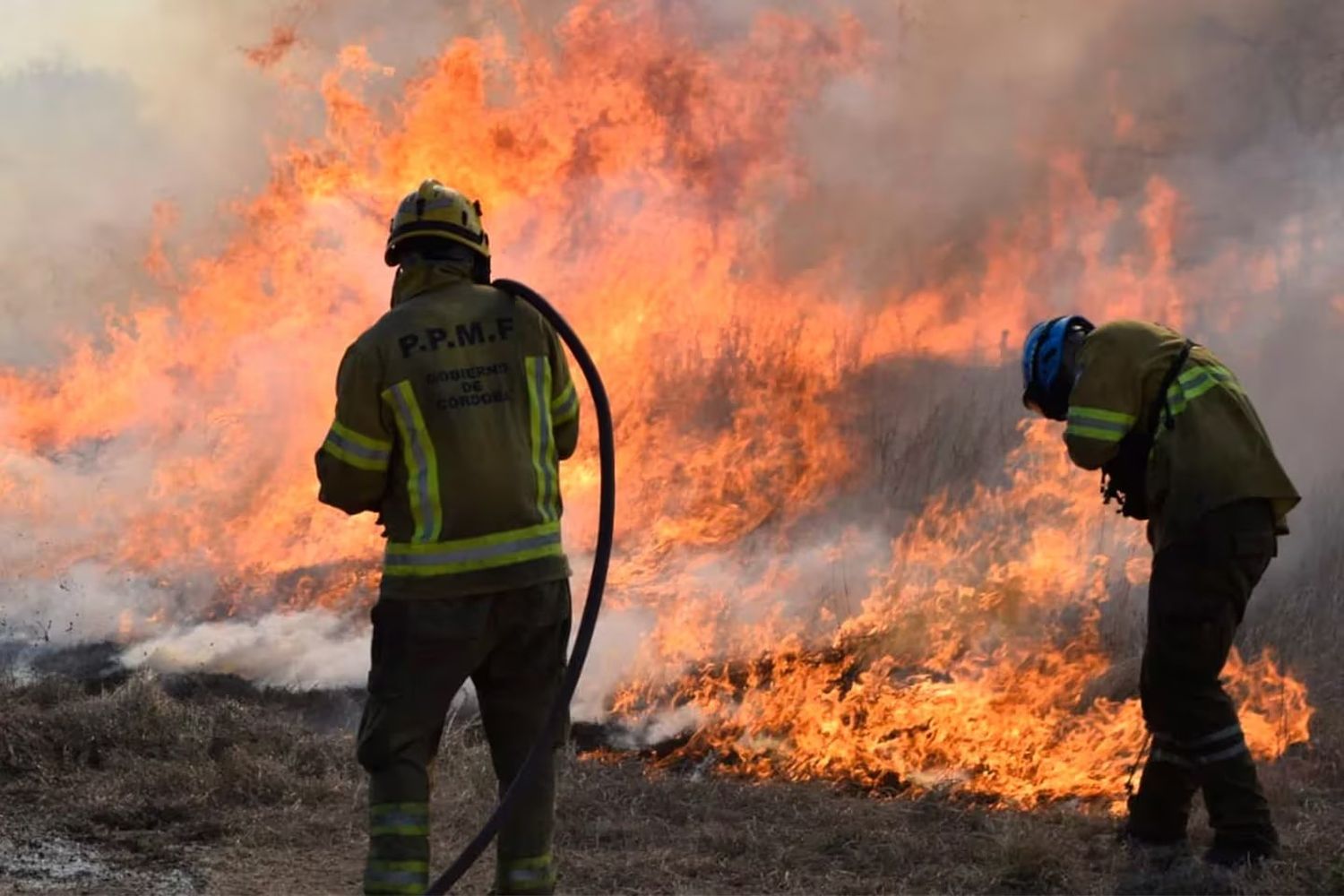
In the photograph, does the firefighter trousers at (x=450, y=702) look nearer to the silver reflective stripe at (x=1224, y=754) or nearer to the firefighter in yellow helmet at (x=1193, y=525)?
the firefighter in yellow helmet at (x=1193, y=525)

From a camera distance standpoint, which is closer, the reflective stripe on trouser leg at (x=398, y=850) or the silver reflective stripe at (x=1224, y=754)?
the reflective stripe on trouser leg at (x=398, y=850)

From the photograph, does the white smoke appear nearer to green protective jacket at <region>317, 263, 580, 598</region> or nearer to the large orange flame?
the large orange flame

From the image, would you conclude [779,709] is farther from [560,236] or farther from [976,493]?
[560,236]

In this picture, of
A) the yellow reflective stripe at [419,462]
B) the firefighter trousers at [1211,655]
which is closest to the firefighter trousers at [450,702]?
the yellow reflective stripe at [419,462]

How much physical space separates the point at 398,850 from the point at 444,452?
43.4 inches

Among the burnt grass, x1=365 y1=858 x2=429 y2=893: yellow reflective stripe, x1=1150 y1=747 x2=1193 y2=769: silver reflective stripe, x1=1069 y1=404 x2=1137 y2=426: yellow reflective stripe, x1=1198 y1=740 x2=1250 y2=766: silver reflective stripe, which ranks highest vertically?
x1=1069 y1=404 x2=1137 y2=426: yellow reflective stripe

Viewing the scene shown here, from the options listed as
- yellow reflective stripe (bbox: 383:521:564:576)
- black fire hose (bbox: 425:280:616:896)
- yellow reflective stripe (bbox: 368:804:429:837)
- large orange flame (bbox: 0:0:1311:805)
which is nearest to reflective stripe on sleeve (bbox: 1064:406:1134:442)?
black fire hose (bbox: 425:280:616:896)

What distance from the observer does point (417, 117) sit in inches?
348

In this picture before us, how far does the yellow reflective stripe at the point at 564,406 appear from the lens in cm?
397

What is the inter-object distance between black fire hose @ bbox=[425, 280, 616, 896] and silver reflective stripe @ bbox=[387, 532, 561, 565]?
0.25 meters

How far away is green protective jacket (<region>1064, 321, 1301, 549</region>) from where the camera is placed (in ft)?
14.3

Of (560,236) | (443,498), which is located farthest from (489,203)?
(443,498)

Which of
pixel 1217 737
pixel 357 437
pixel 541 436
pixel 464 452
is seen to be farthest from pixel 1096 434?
pixel 357 437

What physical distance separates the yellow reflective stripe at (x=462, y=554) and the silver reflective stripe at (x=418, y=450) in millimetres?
61
